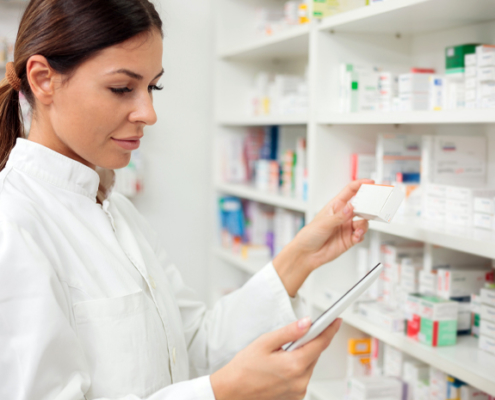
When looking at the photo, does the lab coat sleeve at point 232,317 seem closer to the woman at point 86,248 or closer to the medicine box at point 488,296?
the woman at point 86,248

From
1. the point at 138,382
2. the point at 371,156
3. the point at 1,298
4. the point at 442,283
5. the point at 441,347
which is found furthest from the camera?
→ the point at 371,156

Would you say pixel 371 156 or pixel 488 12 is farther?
pixel 371 156

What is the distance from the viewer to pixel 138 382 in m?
1.00

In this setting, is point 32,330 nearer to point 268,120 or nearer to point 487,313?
point 487,313

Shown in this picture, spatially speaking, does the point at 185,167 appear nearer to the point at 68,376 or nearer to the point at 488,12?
the point at 488,12

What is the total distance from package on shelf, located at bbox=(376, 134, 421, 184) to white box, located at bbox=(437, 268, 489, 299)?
1.12 feet

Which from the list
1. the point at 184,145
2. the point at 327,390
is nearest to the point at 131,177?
the point at 184,145

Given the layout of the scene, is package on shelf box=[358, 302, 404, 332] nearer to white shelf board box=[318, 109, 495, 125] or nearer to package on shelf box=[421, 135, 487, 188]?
package on shelf box=[421, 135, 487, 188]

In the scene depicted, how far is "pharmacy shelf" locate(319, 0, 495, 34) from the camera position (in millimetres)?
1441

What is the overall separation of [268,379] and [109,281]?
368mm

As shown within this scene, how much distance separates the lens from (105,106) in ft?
3.29

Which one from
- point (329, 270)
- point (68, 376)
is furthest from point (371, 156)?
point (68, 376)

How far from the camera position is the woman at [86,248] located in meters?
0.86

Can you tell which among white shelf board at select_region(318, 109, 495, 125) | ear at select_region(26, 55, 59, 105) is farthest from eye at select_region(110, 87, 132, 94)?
white shelf board at select_region(318, 109, 495, 125)
